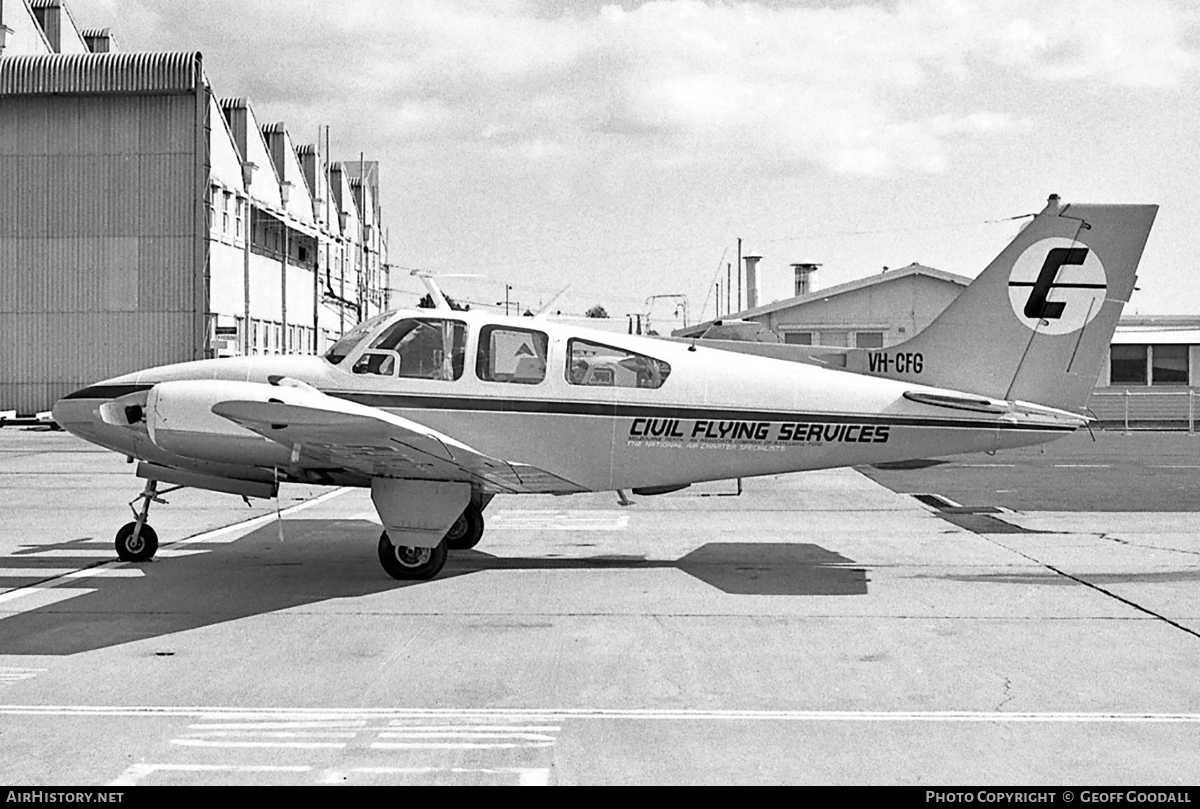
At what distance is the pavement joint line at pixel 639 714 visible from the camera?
20.6 feet

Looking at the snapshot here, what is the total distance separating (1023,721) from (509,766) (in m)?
2.74

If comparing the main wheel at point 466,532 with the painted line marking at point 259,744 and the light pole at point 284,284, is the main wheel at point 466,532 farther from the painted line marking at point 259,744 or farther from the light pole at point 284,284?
the light pole at point 284,284

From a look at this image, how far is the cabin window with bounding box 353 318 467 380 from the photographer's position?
1074cm

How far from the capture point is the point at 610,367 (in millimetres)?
10914

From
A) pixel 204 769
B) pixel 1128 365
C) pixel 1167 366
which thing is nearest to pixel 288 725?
pixel 204 769

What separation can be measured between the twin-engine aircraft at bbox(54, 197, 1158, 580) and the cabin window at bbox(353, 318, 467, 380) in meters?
0.01

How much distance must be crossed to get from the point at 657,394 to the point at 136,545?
5112 mm

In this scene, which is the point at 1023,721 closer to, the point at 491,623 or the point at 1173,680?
→ the point at 1173,680

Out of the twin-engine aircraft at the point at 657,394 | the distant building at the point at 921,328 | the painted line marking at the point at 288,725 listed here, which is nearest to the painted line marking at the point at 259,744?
the painted line marking at the point at 288,725

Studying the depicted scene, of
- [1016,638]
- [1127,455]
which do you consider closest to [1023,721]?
[1016,638]

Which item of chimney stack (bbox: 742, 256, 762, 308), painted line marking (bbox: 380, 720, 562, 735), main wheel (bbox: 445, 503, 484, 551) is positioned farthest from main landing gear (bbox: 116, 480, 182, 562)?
chimney stack (bbox: 742, 256, 762, 308)

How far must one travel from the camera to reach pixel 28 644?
793 centimetres

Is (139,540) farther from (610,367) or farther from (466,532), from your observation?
(610,367)

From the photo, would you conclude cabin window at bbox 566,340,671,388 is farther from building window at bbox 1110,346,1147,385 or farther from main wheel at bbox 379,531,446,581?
building window at bbox 1110,346,1147,385
